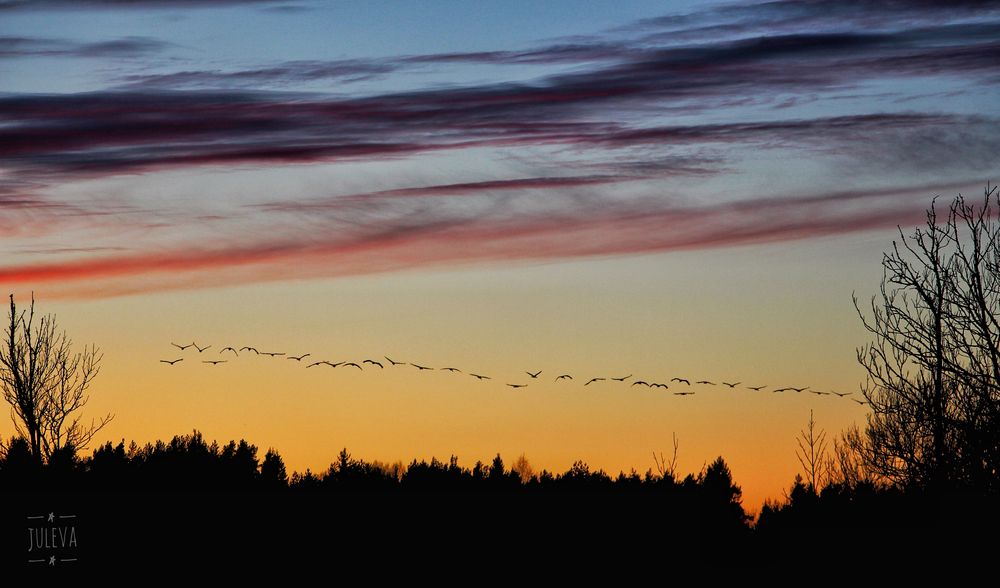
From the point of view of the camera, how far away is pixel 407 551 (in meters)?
29.7

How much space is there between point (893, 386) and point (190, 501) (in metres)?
15.8

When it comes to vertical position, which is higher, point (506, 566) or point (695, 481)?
point (695, 481)

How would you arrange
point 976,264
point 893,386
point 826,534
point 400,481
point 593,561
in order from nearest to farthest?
point 976,264 → point 893,386 → point 593,561 → point 826,534 → point 400,481

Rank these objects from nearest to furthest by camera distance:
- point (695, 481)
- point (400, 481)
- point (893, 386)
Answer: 1. point (893, 386)
2. point (400, 481)
3. point (695, 481)

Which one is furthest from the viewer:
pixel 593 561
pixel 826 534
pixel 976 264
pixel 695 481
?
pixel 695 481

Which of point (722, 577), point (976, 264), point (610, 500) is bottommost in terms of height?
point (722, 577)

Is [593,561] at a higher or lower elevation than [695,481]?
lower

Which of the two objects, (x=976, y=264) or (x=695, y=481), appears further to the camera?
(x=695, y=481)

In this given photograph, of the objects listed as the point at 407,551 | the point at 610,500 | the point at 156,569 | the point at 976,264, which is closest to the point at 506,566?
the point at 407,551

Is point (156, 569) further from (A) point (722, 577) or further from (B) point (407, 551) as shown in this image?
(A) point (722, 577)

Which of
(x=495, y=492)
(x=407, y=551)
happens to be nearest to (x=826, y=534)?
(x=495, y=492)

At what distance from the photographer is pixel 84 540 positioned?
86.7 feet

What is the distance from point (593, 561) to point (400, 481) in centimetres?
704

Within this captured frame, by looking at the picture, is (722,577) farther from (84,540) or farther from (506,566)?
(84,540)
